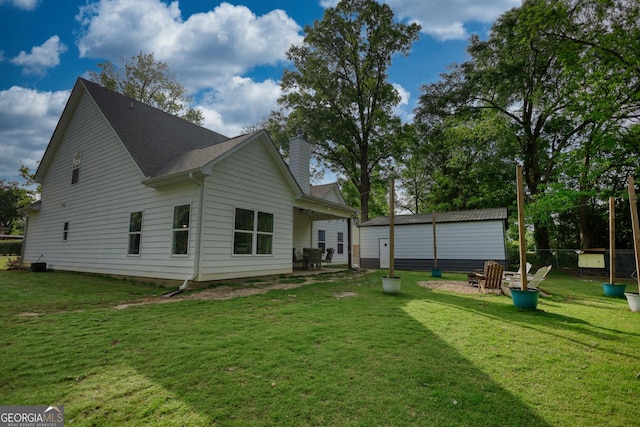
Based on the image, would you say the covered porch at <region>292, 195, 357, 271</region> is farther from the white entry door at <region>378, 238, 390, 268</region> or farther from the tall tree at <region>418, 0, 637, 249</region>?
the tall tree at <region>418, 0, 637, 249</region>

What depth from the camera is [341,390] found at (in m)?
2.71

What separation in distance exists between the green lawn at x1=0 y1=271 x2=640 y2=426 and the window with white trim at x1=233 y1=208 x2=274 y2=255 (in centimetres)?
371

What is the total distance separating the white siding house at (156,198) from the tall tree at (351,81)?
1133 centimetres

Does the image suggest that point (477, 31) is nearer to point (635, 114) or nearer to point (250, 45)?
A: point (635, 114)


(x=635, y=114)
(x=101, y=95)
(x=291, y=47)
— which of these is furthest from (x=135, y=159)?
(x=635, y=114)

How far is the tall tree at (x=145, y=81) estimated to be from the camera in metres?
23.7

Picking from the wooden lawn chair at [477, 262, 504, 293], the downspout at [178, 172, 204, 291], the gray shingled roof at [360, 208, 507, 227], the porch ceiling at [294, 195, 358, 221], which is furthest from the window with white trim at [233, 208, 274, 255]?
the gray shingled roof at [360, 208, 507, 227]

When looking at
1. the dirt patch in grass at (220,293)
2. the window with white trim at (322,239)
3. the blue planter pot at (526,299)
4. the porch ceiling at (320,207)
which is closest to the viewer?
the blue planter pot at (526,299)

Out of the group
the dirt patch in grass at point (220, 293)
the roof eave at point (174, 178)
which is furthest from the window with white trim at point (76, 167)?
the dirt patch in grass at point (220, 293)

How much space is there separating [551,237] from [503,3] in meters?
18.1

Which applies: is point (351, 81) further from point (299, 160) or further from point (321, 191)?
point (299, 160)

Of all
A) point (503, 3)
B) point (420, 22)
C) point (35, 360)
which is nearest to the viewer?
point (35, 360)

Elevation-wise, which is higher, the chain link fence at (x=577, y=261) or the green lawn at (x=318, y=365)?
the chain link fence at (x=577, y=261)

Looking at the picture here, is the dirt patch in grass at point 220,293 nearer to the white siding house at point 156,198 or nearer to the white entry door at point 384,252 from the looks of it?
the white siding house at point 156,198
